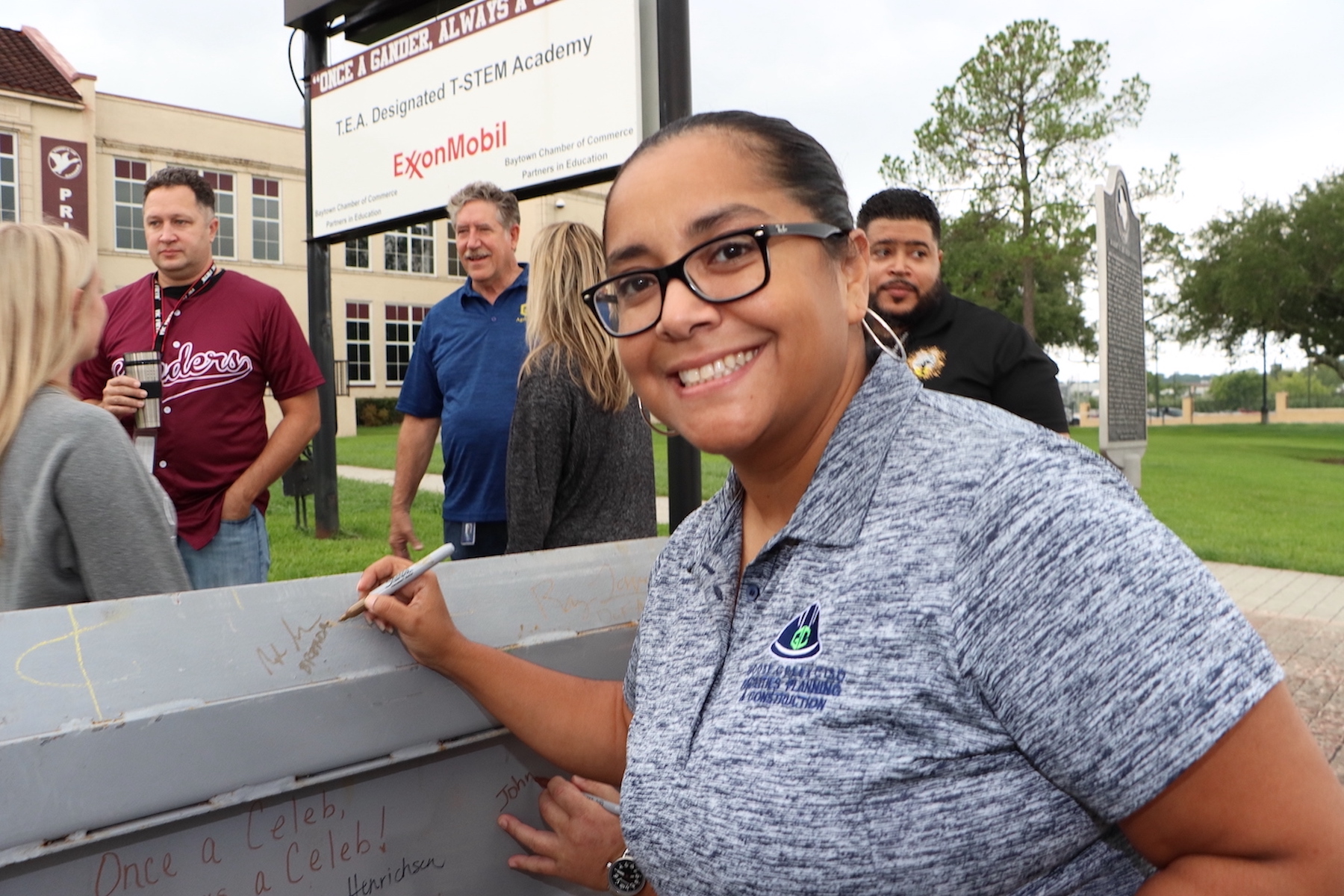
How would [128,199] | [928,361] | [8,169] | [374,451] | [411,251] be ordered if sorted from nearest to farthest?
1. [928,361]
2. [374,451]
3. [8,169]
4. [128,199]
5. [411,251]

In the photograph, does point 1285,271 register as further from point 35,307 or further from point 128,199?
point 35,307

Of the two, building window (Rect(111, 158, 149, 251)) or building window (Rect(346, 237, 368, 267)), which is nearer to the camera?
building window (Rect(111, 158, 149, 251))

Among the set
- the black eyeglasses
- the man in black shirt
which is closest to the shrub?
the man in black shirt

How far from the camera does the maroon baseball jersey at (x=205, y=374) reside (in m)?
3.51

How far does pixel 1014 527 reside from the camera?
3.46 feet

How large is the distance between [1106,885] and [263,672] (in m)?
1.11

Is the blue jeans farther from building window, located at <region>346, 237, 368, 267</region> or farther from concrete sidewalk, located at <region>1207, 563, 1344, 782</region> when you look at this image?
building window, located at <region>346, 237, 368, 267</region>

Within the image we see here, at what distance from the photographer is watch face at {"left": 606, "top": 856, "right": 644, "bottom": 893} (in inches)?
67.2

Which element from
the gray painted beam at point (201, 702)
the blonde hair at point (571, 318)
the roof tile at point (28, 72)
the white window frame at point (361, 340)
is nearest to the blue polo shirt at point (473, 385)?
the blonde hair at point (571, 318)

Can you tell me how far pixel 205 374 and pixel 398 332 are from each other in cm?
2938

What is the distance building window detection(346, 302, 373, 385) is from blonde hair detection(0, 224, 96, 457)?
29995mm

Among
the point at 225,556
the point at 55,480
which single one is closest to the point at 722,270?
the point at 55,480

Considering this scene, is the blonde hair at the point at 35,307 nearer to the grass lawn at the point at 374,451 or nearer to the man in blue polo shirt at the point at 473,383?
the man in blue polo shirt at the point at 473,383

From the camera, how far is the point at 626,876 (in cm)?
171
